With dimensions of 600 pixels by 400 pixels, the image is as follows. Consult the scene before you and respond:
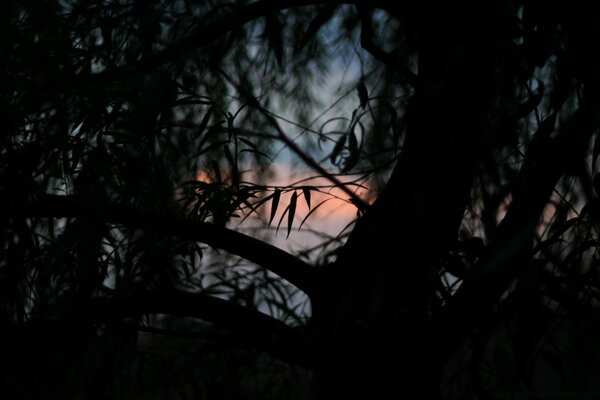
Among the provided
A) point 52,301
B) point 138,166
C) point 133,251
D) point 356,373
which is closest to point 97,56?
point 138,166

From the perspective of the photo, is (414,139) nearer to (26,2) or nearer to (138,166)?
(138,166)

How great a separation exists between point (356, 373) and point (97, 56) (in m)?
0.91

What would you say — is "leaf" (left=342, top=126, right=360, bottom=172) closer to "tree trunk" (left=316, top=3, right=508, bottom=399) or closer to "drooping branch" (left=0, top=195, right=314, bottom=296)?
"tree trunk" (left=316, top=3, right=508, bottom=399)

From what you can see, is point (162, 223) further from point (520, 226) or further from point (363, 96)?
point (520, 226)

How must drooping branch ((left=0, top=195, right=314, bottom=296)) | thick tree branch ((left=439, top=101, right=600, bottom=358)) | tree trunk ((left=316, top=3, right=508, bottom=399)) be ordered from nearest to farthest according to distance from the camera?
thick tree branch ((left=439, top=101, right=600, bottom=358)) < tree trunk ((left=316, top=3, right=508, bottom=399)) < drooping branch ((left=0, top=195, right=314, bottom=296))

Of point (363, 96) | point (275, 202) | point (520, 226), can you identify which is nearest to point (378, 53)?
point (363, 96)

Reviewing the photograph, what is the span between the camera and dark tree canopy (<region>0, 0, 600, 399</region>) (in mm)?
1436

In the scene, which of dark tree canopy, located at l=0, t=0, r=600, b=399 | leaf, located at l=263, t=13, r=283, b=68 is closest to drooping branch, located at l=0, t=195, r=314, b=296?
dark tree canopy, located at l=0, t=0, r=600, b=399

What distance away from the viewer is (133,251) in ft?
6.48

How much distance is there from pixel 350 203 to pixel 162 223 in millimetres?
375

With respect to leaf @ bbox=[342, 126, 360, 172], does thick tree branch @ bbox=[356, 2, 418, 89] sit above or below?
above

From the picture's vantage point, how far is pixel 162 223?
65.2 inches

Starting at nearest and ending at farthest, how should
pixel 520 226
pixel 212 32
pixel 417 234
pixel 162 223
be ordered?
pixel 520 226
pixel 417 234
pixel 162 223
pixel 212 32

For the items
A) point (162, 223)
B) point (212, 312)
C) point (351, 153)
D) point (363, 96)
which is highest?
point (363, 96)
